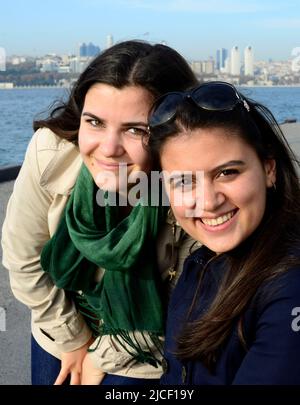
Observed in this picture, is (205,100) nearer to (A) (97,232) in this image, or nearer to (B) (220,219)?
(B) (220,219)

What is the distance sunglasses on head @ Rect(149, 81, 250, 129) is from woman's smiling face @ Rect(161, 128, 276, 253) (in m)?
0.07

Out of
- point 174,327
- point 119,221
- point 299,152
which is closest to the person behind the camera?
point 174,327

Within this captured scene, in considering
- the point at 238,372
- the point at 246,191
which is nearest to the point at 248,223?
the point at 246,191

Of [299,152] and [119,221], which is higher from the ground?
[119,221]

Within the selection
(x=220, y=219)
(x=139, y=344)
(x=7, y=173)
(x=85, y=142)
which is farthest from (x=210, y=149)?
(x=7, y=173)

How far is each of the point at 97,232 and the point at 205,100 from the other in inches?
31.5

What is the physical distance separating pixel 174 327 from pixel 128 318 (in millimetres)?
415

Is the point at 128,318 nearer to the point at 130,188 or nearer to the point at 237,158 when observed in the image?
the point at 130,188

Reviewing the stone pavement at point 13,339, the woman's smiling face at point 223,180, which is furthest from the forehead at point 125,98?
the stone pavement at point 13,339

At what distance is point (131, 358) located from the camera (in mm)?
2334

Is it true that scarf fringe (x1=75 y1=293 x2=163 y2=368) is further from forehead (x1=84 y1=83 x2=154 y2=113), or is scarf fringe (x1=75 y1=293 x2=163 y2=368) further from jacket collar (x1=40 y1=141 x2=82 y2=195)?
forehead (x1=84 y1=83 x2=154 y2=113)

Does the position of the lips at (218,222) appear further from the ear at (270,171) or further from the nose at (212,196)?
the ear at (270,171)

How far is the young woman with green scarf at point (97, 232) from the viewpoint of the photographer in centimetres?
204

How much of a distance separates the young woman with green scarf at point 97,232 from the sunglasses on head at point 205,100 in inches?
9.3
